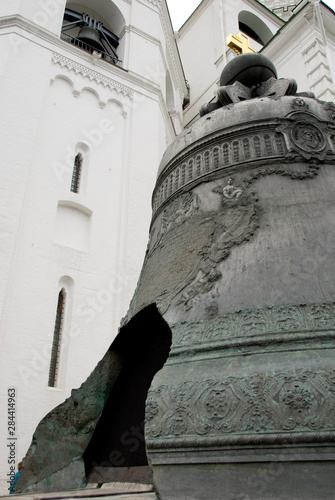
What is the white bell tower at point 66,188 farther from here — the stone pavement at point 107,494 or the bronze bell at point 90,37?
the stone pavement at point 107,494

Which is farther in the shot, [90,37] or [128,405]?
[90,37]

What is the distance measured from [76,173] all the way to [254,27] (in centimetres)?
1113

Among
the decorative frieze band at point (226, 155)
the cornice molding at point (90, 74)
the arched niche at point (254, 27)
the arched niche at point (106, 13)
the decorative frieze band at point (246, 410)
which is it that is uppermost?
the arched niche at point (254, 27)

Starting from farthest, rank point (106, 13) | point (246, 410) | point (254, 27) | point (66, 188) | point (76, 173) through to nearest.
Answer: point (254, 27), point (106, 13), point (76, 173), point (66, 188), point (246, 410)

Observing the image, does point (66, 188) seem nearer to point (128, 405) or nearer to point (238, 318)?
point (128, 405)

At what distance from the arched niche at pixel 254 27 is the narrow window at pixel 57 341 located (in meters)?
13.3

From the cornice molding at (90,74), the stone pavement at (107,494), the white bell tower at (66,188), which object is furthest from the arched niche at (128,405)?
the cornice molding at (90,74)

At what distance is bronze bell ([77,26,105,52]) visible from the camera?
456 inches

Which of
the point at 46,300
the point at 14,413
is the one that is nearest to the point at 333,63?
the point at 46,300

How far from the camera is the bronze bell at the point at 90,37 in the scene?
1157cm

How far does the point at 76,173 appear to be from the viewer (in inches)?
376

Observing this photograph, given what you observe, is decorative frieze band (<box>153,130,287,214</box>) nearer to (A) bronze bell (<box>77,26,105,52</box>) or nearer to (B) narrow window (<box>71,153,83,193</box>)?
(B) narrow window (<box>71,153,83,193</box>)

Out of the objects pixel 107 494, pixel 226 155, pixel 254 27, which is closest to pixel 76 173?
pixel 226 155

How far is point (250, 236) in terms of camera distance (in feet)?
5.33
